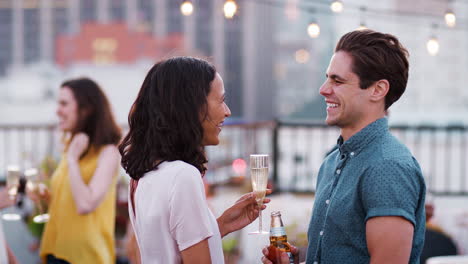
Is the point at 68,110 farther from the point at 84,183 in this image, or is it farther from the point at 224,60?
the point at 224,60

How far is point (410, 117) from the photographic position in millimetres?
13070

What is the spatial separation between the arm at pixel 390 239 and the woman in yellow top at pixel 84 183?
1.72 metres

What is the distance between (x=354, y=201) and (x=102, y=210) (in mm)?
1730

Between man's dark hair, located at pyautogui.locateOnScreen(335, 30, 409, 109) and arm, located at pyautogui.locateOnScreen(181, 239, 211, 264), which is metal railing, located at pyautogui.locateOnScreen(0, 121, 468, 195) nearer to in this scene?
man's dark hair, located at pyautogui.locateOnScreen(335, 30, 409, 109)

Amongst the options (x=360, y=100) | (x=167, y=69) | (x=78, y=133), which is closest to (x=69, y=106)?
(x=78, y=133)

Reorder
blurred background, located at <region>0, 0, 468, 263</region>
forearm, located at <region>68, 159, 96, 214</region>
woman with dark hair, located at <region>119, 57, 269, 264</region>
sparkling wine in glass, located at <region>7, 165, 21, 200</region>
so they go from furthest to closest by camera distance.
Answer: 1. blurred background, located at <region>0, 0, 468, 263</region>
2. sparkling wine in glass, located at <region>7, 165, 21, 200</region>
3. forearm, located at <region>68, 159, 96, 214</region>
4. woman with dark hair, located at <region>119, 57, 269, 264</region>

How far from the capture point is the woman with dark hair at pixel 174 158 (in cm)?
162

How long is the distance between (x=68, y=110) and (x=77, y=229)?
60 centimetres

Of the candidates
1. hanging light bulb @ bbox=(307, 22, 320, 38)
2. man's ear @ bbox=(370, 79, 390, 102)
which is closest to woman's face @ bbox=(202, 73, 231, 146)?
man's ear @ bbox=(370, 79, 390, 102)

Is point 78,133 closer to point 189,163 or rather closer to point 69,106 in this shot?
point 69,106

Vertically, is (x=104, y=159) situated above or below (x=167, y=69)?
below

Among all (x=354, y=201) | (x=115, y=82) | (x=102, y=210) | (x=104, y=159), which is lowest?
(x=115, y=82)

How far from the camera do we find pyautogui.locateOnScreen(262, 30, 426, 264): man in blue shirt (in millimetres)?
1531

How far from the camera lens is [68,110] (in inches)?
127
